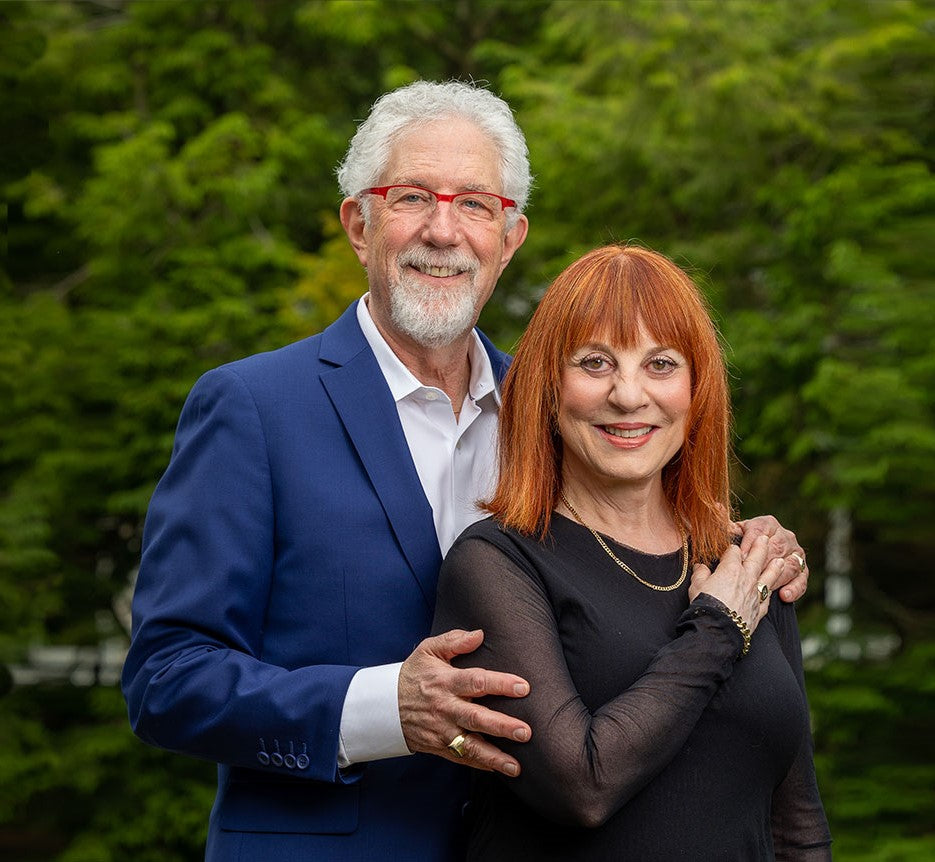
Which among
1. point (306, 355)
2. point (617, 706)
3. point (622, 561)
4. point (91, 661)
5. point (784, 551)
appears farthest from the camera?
point (91, 661)

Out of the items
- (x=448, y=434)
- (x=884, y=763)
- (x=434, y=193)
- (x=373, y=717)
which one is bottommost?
(x=884, y=763)

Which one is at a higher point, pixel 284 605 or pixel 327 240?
pixel 284 605

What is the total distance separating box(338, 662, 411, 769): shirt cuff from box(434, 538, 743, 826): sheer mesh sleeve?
0.14 metres

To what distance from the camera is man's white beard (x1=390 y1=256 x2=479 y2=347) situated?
2898mm

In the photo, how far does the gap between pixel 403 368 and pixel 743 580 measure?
908 mm

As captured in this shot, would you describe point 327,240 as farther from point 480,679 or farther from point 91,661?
point 480,679

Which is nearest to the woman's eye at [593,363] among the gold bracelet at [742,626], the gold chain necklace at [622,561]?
the gold chain necklace at [622,561]

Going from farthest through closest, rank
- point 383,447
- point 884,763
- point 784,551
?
point 884,763 < point 383,447 < point 784,551

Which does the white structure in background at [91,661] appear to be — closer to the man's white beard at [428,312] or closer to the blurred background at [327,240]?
the blurred background at [327,240]

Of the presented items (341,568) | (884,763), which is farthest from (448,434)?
(884,763)

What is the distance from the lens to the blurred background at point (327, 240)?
268 inches

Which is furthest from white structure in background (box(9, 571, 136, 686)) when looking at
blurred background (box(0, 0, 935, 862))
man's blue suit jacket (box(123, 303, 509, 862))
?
man's blue suit jacket (box(123, 303, 509, 862))

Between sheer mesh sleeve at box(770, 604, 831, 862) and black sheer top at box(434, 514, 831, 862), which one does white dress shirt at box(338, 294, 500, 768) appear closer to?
black sheer top at box(434, 514, 831, 862)

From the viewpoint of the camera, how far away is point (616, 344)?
2398 millimetres
